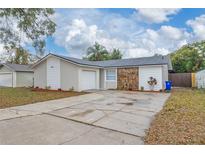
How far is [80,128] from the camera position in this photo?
4.91 m

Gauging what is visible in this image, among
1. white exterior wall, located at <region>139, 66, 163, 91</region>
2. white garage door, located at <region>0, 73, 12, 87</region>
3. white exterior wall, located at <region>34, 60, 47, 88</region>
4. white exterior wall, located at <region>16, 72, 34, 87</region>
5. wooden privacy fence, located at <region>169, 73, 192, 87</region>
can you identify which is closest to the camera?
white exterior wall, located at <region>139, 66, 163, 91</region>

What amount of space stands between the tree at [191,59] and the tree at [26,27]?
925 inches

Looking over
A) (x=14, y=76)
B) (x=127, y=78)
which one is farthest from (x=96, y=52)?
(x=127, y=78)

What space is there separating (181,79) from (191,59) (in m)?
8.11

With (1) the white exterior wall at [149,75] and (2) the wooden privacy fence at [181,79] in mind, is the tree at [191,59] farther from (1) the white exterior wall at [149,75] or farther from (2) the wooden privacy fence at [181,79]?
(1) the white exterior wall at [149,75]

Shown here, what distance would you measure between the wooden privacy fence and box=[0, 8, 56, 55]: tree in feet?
56.6

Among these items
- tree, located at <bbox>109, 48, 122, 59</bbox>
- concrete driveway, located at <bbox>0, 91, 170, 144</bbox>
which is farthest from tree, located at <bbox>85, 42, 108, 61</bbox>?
concrete driveway, located at <bbox>0, 91, 170, 144</bbox>

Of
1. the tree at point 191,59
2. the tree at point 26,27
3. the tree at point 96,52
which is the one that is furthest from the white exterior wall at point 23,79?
the tree at point 191,59

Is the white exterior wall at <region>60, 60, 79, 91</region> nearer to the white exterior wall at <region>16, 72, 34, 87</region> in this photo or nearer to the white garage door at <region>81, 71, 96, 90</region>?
→ the white garage door at <region>81, 71, 96, 90</region>

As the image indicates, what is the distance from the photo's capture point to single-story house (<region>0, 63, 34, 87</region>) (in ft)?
75.5

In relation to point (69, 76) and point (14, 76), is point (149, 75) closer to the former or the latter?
point (69, 76)

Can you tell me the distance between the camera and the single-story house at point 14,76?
23.0 meters
